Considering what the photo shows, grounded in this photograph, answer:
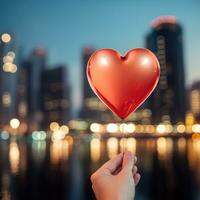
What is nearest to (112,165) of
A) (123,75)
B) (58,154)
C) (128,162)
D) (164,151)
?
(128,162)

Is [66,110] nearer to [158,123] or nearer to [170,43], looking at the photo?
[158,123]

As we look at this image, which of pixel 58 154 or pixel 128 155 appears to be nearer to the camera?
pixel 128 155

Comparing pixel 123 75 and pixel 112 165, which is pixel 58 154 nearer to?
pixel 123 75

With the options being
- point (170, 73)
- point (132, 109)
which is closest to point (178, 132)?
point (170, 73)

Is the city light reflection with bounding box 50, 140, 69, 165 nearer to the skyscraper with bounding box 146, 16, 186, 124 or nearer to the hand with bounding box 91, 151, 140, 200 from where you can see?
the hand with bounding box 91, 151, 140, 200

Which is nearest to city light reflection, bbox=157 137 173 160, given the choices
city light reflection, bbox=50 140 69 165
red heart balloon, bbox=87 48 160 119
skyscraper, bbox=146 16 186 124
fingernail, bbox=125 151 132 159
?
city light reflection, bbox=50 140 69 165

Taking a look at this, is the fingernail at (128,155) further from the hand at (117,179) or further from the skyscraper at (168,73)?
the skyscraper at (168,73)
